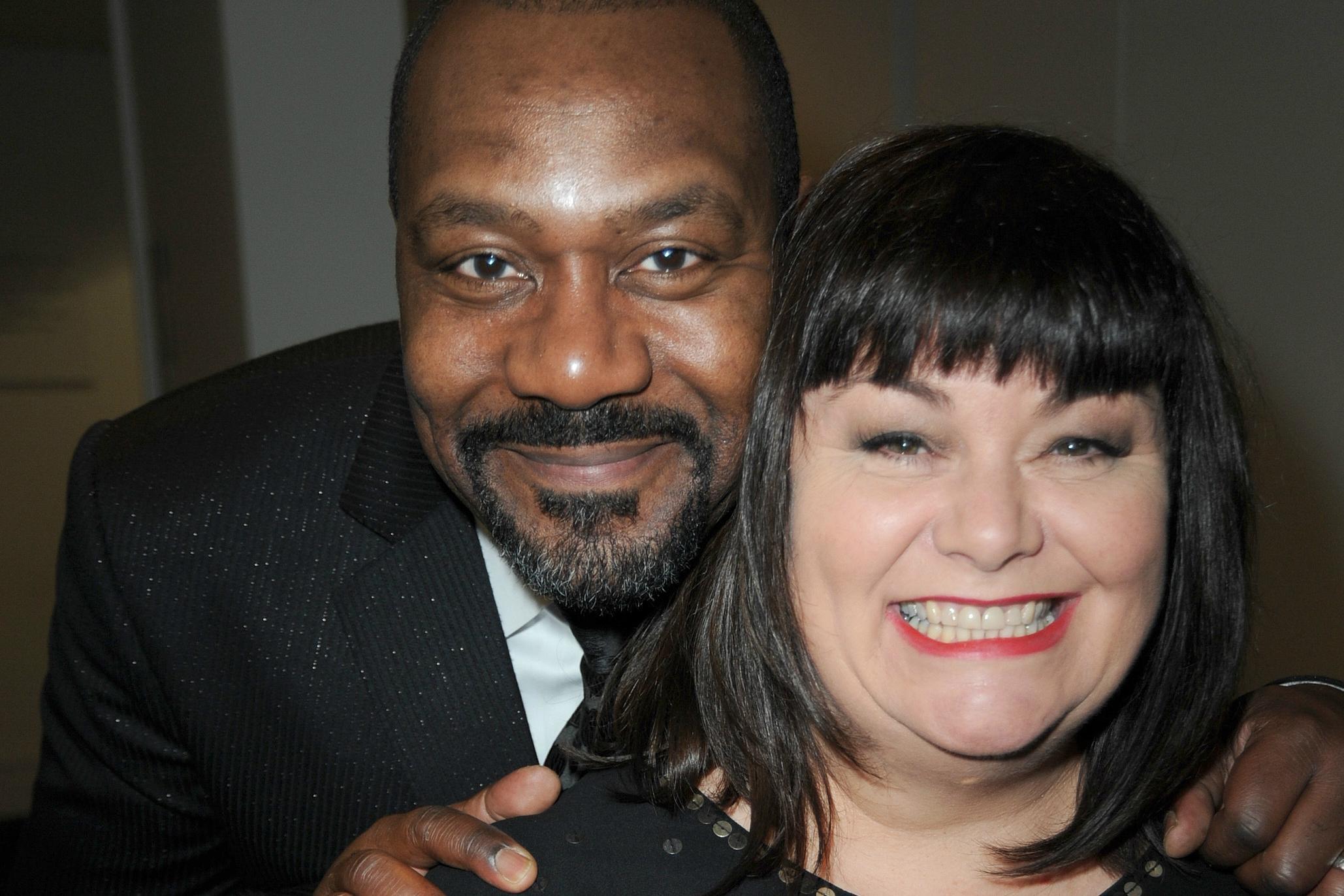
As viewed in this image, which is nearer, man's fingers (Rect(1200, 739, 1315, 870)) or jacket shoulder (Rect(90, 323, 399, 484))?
man's fingers (Rect(1200, 739, 1315, 870))

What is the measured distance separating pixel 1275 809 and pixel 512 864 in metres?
0.89

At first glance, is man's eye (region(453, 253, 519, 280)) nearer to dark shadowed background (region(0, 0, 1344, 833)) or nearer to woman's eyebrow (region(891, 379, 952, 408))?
woman's eyebrow (region(891, 379, 952, 408))

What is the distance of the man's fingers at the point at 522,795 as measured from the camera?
136 cm

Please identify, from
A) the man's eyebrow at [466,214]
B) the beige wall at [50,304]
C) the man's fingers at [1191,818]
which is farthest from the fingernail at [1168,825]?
the beige wall at [50,304]

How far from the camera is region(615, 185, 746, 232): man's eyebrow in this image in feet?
4.72

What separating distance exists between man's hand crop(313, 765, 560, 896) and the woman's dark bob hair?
148mm

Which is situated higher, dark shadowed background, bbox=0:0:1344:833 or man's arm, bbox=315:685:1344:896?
dark shadowed background, bbox=0:0:1344:833

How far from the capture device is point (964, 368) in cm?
118

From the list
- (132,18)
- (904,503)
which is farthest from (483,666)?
(132,18)

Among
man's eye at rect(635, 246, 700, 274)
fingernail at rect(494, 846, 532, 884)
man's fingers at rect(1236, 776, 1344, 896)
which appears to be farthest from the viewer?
man's eye at rect(635, 246, 700, 274)

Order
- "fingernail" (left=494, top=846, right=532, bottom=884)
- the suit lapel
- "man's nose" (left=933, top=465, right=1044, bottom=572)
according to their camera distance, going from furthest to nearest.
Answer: the suit lapel, "fingernail" (left=494, top=846, right=532, bottom=884), "man's nose" (left=933, top=465, right=1044, bottom=572)

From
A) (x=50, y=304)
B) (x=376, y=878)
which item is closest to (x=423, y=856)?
(x=376, y=878)

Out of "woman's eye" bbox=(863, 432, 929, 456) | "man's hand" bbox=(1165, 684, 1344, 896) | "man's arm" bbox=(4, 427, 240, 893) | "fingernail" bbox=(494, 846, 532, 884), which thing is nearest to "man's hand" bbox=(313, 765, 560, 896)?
"fingernail" bbox=(494, 846, 532, 884)

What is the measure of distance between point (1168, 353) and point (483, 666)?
3.44ft
